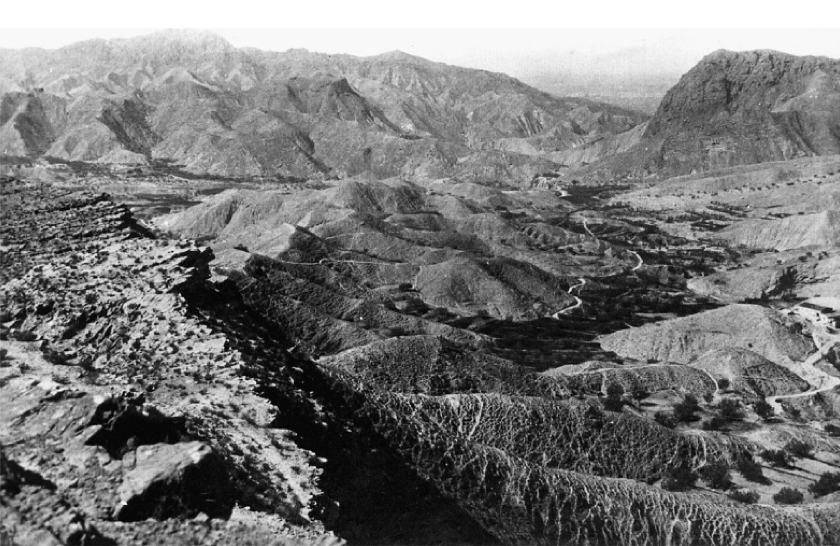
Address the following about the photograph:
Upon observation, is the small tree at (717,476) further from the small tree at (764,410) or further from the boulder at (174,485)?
the boulder at (174,485)

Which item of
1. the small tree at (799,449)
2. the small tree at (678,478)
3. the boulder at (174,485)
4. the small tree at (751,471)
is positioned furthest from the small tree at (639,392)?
the boulder at (174,485)

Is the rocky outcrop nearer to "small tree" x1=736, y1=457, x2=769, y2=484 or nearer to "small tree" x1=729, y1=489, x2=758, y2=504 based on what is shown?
"small tree" x1=729, y1=489, x2=758, y2=504

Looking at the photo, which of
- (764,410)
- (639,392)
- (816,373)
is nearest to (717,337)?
(816,373)

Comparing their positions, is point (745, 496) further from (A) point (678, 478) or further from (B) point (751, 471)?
(B) point (751, 471)

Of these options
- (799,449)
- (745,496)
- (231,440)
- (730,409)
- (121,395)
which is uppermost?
(121,395)

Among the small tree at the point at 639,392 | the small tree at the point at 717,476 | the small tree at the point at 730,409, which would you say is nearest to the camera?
the small tree at the point at 717,476

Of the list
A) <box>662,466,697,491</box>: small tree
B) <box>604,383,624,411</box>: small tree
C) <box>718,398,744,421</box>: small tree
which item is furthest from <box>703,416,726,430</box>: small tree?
<box>662,466,697,491</box>: small tree

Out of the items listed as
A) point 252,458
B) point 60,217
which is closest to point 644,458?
point 252,458
